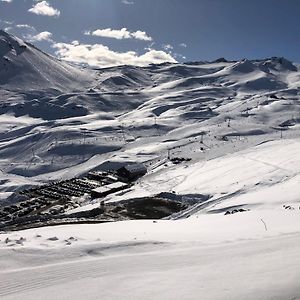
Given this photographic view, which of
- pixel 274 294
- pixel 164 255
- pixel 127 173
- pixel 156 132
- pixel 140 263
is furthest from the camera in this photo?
pixel 156 132

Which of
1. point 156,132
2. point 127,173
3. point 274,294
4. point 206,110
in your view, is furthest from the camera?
point 206,110

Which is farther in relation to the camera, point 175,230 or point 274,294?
point 175,230

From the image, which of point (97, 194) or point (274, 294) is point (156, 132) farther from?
point (274, 294)

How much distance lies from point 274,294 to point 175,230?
9.01 metres

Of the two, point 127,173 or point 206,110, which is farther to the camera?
point 206,110

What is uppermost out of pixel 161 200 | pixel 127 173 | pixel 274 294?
pixel 127 173

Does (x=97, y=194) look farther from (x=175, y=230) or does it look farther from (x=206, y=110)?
(x=206, y=110)

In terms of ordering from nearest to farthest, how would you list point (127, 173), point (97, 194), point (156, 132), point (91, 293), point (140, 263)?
1. point (91, 293)
2. point (140, 263)
3. point (97, 194)
4. point (127, 173)
5. point (156, 132)

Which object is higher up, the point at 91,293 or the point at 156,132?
the point at 156,132

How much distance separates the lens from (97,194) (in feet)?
148

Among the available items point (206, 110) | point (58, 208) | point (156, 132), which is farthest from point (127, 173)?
point (206, 110)

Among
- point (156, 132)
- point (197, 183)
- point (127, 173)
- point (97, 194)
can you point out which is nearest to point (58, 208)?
point (97, 194)

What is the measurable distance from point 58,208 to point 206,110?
522 feet

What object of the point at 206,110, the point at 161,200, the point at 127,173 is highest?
the point at 206,110
